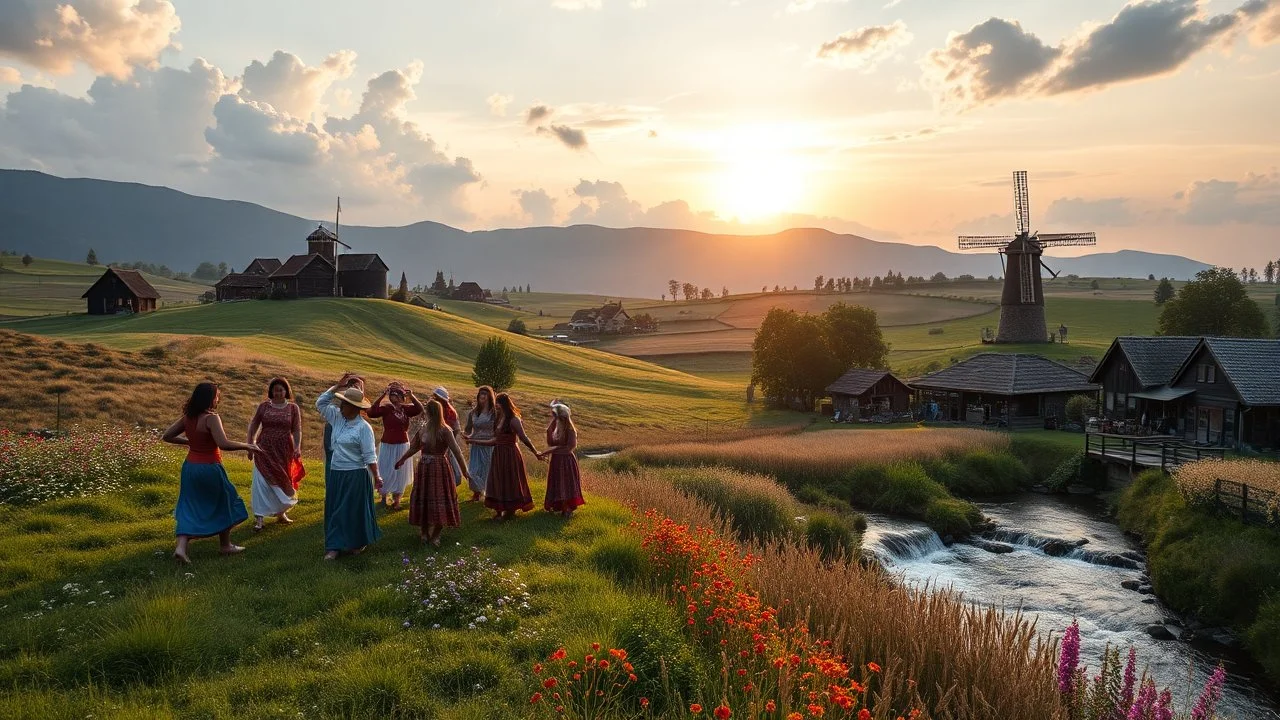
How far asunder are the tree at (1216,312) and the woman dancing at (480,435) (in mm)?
59738

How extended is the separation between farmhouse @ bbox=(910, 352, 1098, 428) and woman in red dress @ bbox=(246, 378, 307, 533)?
137 feet

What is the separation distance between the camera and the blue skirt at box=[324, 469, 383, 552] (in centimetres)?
1071

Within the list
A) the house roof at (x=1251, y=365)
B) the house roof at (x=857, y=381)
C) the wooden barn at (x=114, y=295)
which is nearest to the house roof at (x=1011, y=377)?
the house roof at (x=857, y=381)

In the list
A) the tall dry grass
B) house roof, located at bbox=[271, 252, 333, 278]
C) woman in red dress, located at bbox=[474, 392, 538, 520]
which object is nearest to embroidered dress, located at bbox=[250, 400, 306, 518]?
woman in red dress, located at bbox=[474, 392, 538, 520]

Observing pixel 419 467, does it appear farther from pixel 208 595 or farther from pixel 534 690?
pixel 534 690

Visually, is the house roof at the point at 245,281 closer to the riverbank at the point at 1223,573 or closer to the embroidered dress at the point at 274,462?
the embroidered dress at the point at 274,462

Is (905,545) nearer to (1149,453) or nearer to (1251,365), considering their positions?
(1149,453)

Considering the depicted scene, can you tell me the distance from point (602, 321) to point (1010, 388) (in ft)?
255

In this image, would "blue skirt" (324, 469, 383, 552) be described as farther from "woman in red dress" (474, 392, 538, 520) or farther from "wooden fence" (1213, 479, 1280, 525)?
"wooden fence" (1213, 479, 1280, 525)

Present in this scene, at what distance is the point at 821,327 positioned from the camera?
61188 mm

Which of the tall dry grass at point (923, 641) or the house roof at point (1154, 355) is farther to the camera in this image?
the house roof at point (1154, 355)

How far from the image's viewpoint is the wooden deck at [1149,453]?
27.0 metres

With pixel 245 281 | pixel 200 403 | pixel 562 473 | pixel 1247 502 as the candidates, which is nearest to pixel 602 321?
pixel 245 281

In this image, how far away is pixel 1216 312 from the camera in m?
56.3
